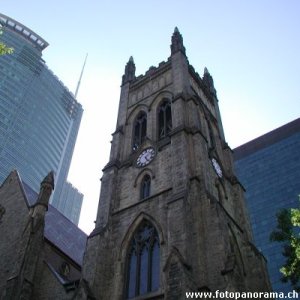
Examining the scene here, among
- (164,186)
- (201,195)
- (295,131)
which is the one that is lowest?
(201,195)

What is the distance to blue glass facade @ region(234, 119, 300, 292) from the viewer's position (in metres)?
62.8

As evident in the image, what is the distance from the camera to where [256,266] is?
2198 centimetres

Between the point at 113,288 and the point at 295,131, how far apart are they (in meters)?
62.0

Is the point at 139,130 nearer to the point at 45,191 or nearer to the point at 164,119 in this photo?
the point at 164,119

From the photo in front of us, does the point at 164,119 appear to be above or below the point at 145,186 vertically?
above

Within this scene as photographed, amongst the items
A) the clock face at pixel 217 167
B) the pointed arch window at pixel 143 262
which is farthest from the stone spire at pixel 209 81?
the pointed arch window at pixel 143 262

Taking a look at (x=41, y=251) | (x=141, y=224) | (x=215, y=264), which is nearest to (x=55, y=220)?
(x=41, y=251)

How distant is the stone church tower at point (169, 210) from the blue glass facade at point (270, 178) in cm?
3679

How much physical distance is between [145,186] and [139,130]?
21.7 feet

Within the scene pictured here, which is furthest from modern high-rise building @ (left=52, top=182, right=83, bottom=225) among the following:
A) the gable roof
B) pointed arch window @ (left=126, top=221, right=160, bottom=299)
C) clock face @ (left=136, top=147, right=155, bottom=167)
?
pointed arch window @ (left=126, top=221, right=160, bottom=299)

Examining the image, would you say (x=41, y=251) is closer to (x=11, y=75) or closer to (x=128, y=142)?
(x=128, y=142)

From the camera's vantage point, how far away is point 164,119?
2802 centimetres

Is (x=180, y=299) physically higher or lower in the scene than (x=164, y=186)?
lower

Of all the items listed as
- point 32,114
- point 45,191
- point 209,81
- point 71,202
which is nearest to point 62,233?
point 45,191
